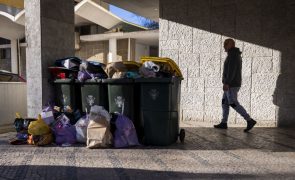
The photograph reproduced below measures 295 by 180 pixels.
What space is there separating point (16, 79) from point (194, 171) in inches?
278

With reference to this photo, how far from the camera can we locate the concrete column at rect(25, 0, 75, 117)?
6.52 meters

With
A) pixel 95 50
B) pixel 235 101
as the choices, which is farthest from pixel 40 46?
pixel 95 50

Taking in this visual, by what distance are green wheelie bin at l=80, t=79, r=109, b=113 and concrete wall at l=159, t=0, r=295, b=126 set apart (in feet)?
9.96

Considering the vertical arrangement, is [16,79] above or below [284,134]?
above

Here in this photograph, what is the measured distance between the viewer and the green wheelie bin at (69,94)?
20.4 feet

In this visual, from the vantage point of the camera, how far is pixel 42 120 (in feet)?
18.5

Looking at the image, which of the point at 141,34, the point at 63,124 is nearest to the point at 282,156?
the point at 63,124

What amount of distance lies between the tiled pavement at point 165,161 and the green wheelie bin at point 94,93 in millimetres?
895

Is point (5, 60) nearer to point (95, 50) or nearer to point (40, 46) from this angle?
point (95, 50)

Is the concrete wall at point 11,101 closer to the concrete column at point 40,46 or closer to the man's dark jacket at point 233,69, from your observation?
the concrete column at point 40,46

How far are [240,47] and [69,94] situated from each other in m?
4.15

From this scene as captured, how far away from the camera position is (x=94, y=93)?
19.5 ft

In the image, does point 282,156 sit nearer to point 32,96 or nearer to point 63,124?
point 63,124

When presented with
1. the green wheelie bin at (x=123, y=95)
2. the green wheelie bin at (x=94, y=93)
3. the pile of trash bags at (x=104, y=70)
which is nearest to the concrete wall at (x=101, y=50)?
the pile of trash bags at (x=104, y=70)
